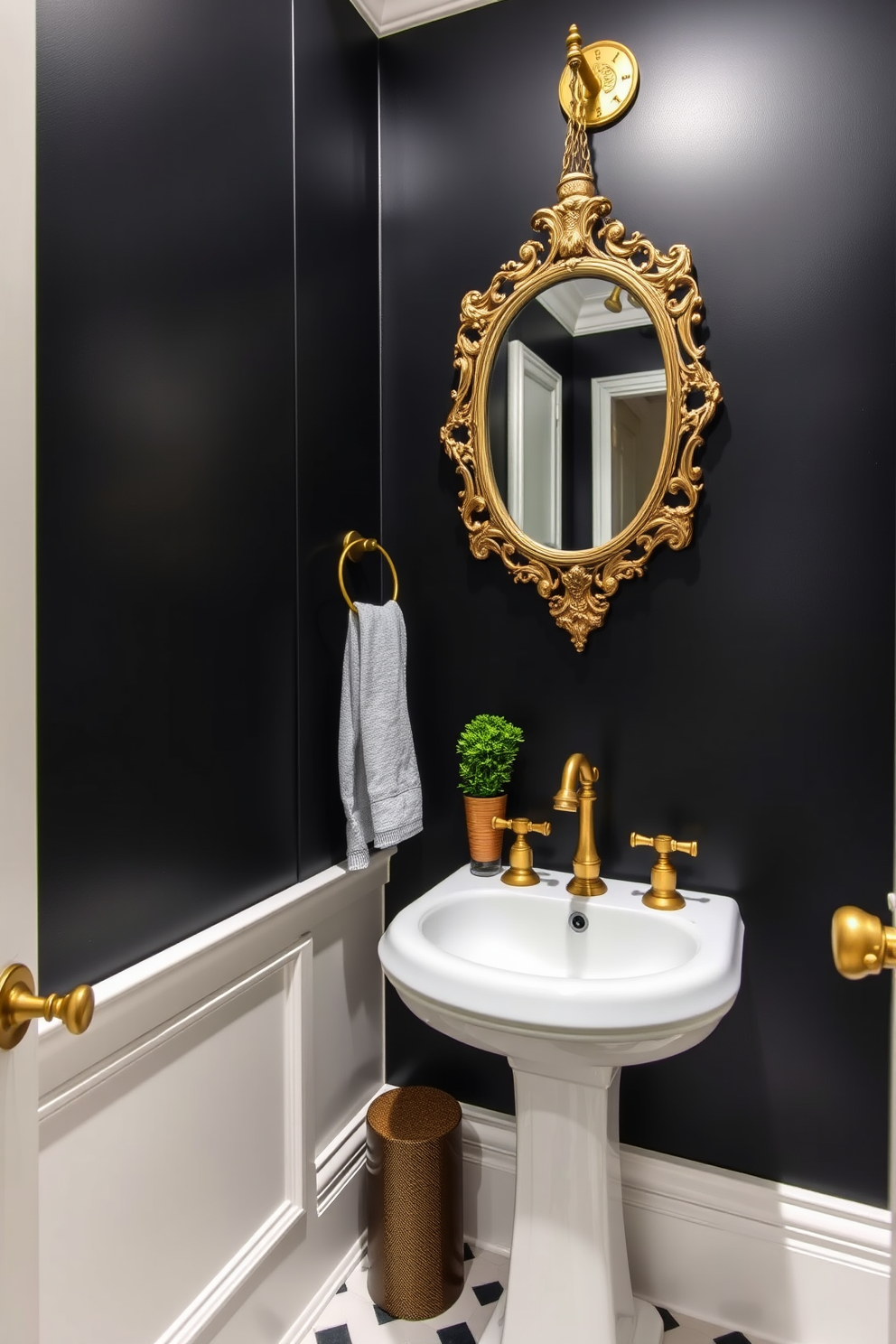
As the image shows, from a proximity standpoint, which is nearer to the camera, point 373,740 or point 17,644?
point 17,644

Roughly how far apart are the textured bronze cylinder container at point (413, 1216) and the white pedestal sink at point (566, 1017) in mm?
131

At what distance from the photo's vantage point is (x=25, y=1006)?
0.56 m

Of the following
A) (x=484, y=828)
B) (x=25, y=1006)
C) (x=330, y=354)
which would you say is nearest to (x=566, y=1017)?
(x=484, y=828)

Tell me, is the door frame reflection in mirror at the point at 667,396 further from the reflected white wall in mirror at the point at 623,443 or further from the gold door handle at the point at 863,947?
the gold door handle at the point at 863,947

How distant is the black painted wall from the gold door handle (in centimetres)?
81

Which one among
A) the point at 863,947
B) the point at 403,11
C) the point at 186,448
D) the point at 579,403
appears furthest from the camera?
the point at 403,11

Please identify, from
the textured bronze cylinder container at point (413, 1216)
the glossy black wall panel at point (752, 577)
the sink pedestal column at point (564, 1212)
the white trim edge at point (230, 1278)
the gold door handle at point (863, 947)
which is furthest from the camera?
the textured bronze cylinder container at point (413, 1216)

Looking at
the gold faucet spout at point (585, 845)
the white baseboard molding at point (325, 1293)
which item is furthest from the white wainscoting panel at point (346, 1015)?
the gold faucet spout at point (585, 845)

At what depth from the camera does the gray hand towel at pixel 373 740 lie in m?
1.51

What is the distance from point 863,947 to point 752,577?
980mm

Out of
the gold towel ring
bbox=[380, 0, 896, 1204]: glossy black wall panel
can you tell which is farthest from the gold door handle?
the gold towel ring

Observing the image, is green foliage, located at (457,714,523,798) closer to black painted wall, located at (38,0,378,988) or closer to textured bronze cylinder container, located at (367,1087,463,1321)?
black painted wall, located at (38,0,378,988)

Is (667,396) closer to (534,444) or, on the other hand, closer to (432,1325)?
(534,444)

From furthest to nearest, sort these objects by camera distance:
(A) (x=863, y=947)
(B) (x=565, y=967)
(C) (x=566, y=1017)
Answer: (B) (x=565, y=967) < (C) (x=566, y=1017) < (A) (x=863, y=947)
